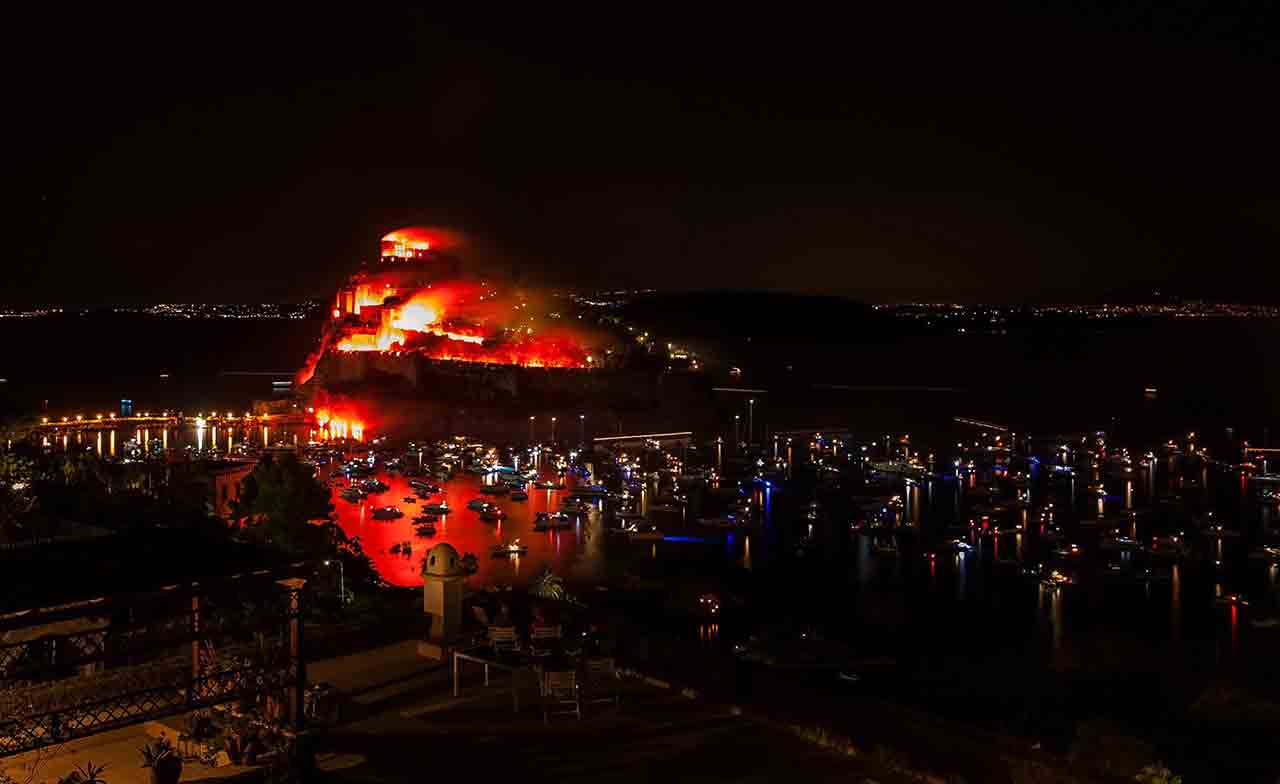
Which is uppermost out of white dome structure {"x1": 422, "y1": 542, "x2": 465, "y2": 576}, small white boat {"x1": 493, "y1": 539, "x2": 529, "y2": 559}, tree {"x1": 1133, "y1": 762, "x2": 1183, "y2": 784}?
white dome structure {"x1": 422, "y1": 542, "x2": 465, "y2": 576}

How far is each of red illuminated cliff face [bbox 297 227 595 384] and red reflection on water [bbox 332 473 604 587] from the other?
25.1 m

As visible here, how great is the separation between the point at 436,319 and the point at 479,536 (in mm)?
39198

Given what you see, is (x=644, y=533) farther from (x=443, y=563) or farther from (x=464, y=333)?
(x=464, y=333)

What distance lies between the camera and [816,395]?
98.9 meters

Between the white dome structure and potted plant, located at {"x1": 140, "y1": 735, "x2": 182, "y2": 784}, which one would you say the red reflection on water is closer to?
the white dome structure

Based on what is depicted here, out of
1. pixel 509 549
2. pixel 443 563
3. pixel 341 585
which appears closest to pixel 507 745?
pixel 443 563

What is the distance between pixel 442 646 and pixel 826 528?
26651 millimetres

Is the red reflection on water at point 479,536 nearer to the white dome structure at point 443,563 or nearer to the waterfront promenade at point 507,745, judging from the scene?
the white dome structure at point 443,563

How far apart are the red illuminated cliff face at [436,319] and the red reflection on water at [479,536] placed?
25142mm

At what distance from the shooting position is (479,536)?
32.6 metres

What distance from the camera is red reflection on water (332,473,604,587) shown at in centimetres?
2808

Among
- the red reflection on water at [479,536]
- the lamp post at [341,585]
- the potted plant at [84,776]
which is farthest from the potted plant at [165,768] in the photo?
the red reflection on water at [479,536]

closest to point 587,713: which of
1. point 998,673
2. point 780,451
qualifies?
point 998,673

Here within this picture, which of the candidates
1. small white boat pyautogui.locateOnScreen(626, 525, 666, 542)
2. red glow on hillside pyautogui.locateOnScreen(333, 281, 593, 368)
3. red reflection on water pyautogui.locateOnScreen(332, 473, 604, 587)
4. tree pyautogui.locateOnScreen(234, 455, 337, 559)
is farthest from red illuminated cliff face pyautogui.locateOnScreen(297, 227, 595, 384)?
tree pyautogui.locateOnScreen(234, 455, 337, 559)
